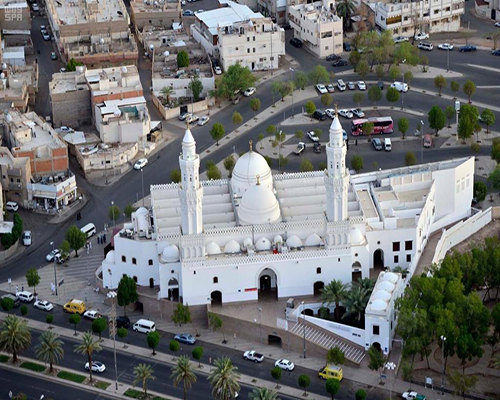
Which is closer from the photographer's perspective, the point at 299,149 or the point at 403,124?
the point at 299,149

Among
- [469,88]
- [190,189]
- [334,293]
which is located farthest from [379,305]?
[469,88]

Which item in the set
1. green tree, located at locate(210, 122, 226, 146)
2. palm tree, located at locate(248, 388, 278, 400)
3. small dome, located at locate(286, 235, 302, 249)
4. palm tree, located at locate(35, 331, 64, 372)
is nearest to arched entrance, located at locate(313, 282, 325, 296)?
small dome, located at locate(286, 235, 302, 249)

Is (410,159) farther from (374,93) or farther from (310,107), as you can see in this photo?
(310,107)

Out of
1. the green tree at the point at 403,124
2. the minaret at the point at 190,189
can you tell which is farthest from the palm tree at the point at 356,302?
the green tree at the point at 403,124

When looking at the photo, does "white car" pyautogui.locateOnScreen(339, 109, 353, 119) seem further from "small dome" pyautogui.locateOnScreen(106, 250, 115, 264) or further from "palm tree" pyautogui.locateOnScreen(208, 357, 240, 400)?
"palm tree" pyautogui.locateOnScreen(208, 357, 240, 400)

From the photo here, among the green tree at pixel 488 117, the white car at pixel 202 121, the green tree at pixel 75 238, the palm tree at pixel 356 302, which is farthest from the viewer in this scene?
the white car at pixel 202 121

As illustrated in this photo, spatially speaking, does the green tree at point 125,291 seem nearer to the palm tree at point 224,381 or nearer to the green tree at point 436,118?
the palm tree at point 224,381

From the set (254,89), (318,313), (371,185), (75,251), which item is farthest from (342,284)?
(254,89)
